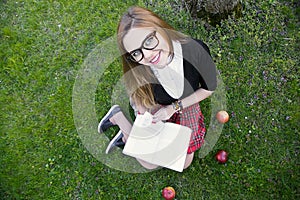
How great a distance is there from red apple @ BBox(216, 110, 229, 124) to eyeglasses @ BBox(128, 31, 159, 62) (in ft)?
4.28

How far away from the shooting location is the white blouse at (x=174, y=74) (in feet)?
7.31

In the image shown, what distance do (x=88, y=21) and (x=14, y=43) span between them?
838mm

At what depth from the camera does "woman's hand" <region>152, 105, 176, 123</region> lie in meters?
2.67

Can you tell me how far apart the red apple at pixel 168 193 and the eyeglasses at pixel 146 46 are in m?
1.32

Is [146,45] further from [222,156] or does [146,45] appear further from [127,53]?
[222,156]

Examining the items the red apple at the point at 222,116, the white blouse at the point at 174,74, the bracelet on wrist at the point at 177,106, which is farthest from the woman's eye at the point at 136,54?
the red apple at the point at 222,116

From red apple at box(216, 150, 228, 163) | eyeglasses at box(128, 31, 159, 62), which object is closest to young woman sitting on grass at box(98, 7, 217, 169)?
eyeglasses at box(128, 31, 159, 62)

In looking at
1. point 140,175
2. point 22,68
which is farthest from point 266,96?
point 22,68

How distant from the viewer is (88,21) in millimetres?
3613

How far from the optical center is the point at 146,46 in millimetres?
1936

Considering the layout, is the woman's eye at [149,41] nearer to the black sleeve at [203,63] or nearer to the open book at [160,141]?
the black sleeve at [203,63]

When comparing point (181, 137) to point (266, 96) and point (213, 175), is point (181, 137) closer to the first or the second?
point (213, 175)

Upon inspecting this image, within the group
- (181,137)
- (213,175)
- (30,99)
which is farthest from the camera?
(30,99)

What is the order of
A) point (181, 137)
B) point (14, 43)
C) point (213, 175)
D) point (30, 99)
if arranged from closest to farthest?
point (181, 137) < point (213, 175) < point (30, 99) < point (14, 43)
